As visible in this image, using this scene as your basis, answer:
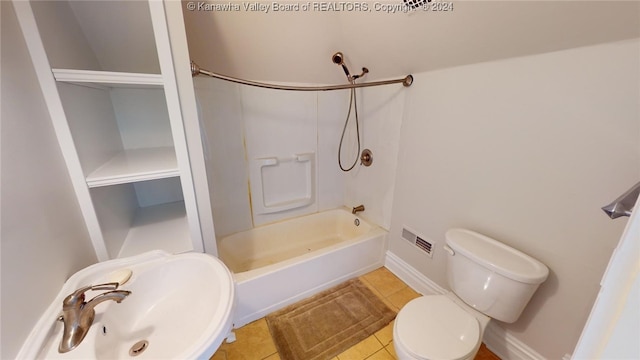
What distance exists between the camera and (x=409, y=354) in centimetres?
98

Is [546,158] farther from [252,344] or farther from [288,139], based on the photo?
[252,344]

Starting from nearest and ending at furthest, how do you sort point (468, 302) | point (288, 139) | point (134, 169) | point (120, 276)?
point (120, 276)
point (134, 169)
point (468, 302)
point (288, 139)

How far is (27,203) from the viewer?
691 millimetres

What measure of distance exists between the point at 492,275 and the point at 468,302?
0.73 feet

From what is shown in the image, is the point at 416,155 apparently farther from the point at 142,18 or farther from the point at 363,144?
the point at 142,18

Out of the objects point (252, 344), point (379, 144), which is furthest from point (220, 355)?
point (379, 144)

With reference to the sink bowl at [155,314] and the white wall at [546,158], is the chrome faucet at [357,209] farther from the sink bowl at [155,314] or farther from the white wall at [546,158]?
the sink bowl at [155,314]

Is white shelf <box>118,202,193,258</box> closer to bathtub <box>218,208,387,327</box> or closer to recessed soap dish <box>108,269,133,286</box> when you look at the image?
recessed soap dish <box>108,269,133,286</box>

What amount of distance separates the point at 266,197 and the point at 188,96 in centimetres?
125

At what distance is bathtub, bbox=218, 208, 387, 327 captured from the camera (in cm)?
150

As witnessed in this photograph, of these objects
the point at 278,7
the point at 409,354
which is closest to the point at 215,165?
the point at 278,7

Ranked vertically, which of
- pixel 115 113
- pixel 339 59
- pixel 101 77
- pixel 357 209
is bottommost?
A: pixel 357 209

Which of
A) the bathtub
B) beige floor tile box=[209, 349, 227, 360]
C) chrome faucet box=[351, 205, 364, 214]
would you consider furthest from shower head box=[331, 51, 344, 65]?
beige floor tile box=[209, 349, 227, 360]

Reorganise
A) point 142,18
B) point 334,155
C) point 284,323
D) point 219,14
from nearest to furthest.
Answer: point 142,18 → point 219,14 → point 284,323 → point 334,155
